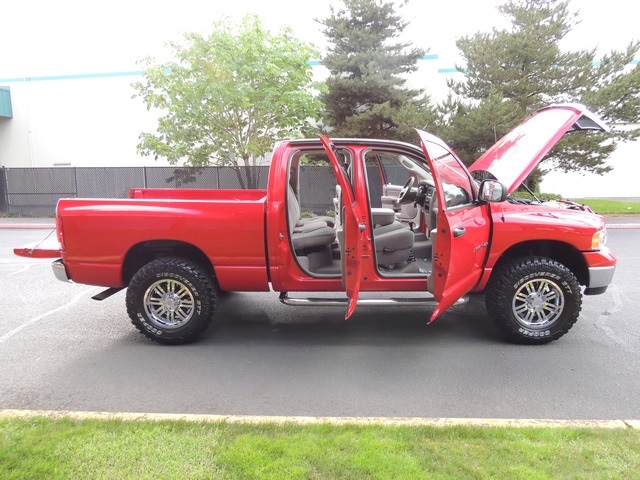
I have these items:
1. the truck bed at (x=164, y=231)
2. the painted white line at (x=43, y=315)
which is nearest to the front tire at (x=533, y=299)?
the truck bed at (x=164, y=231)

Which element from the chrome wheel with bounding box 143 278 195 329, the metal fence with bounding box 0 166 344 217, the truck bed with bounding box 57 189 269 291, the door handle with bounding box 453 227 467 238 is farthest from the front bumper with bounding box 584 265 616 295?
→ the metal fence with bounding box 0 166 344 217

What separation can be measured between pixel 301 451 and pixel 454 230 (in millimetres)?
2237

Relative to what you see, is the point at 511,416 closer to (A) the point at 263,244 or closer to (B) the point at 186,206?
(A) the point at 263,244

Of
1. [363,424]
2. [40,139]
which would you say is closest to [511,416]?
[363,424]

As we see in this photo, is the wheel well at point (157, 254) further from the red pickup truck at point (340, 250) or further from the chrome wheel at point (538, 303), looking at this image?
the chrome wheel at point (538, 303)

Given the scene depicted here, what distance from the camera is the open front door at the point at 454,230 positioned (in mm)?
4016

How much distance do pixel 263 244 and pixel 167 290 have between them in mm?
1073

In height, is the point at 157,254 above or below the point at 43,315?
above

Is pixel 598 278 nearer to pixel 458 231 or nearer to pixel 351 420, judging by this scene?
pixel 458 231

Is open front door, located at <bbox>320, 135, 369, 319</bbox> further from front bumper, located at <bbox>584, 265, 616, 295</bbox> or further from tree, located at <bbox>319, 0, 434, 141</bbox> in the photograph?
tree, located at <bbox>319, 0, 434, 141</bbox>

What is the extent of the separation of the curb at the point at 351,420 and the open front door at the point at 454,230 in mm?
1095

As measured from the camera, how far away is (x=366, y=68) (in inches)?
711

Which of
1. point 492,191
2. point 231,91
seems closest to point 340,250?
point 492,191

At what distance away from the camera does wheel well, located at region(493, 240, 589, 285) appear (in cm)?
465
